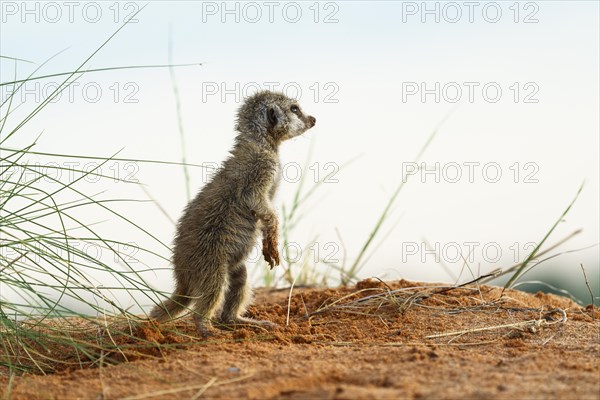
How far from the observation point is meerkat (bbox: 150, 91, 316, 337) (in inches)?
189

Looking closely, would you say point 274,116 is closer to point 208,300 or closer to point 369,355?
point 208,300

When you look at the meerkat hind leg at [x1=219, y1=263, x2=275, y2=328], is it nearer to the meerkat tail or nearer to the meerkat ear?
the meerkat tail

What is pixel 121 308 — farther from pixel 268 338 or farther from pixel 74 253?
pixel 268 338

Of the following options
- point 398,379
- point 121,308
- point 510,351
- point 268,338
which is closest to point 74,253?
point 121,308

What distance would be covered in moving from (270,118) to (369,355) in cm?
212

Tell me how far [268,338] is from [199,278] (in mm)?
630

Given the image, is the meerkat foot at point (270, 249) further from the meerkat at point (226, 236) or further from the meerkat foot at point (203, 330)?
the meerkat foot at point (203, 330)

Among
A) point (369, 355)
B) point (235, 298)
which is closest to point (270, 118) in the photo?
point (235, 298)

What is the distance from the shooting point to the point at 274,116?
5500mm

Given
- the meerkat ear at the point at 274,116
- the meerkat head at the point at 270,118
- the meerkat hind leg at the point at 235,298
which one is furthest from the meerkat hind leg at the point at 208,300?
the meerkat ear at the point at 274,116

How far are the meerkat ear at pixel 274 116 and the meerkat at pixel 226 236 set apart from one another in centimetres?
15

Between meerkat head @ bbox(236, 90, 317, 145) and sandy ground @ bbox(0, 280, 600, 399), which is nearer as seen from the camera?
sandy ground @ bbox(0, 280, 600, 399)

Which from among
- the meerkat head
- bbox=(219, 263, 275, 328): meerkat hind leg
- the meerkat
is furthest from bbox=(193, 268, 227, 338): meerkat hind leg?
the meerkat head

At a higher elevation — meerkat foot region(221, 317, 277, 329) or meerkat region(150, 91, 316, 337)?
meerkat region(150, 91, 316, 337)
